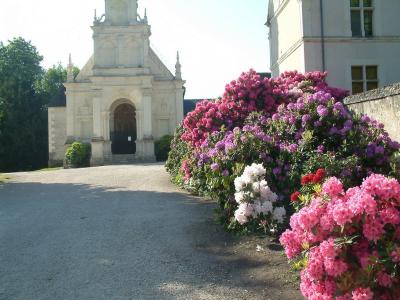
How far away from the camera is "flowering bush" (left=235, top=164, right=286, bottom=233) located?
6.40 meters

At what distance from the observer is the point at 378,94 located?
8.62 m

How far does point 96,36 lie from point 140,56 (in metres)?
3.31

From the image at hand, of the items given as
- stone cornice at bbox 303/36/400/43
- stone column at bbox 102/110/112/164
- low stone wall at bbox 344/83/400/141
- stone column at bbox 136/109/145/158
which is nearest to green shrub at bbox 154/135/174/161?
stone column at bbox 136/109/145/158

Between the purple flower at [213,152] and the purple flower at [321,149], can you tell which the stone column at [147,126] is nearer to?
the purple flower at [213,152]

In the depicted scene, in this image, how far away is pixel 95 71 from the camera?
2994cm

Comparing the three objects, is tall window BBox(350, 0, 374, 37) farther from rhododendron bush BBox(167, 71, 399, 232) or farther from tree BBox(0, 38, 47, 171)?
tree BBox(0, 38, 47, 171)

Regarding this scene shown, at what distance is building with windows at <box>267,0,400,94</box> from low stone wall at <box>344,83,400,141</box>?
29.0ft

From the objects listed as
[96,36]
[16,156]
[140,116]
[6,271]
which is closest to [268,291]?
[6,271]

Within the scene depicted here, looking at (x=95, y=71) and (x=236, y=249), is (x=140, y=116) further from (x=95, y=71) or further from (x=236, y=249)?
(x=236, y=249)

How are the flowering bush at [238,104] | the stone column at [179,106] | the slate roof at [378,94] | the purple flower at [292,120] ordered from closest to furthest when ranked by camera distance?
the purple flower at [292,120] → the slate roof at [378,94] → the flowering bush at [238,104] → the stone column at [179,106]

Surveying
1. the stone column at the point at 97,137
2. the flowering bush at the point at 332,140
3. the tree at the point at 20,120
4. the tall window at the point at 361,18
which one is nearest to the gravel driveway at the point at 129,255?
the flowering bush at the point at 332,140

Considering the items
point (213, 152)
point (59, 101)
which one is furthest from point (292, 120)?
point (59, 101)

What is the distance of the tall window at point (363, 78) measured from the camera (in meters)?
18.1

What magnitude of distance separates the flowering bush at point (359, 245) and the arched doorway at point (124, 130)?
2854cm
